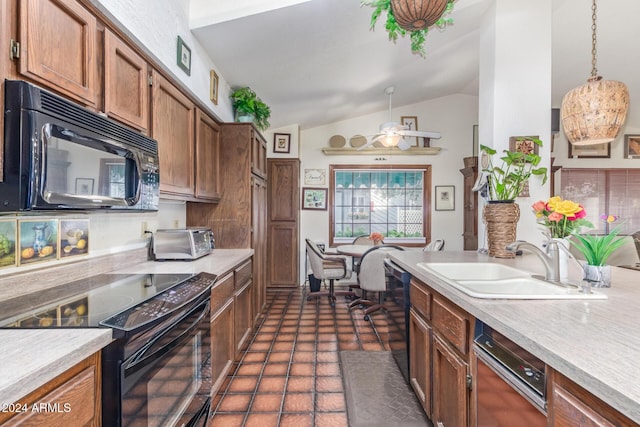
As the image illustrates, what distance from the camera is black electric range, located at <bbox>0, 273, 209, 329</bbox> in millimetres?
941

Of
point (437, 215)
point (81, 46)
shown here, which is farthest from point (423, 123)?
point (81, 46)

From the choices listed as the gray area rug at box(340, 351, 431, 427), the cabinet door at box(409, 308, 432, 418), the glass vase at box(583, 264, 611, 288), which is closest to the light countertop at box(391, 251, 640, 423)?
the glass vase at box(583, 264, 611, 288)

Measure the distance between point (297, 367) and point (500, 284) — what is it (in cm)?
159

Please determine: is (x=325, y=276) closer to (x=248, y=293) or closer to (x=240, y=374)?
(x=248, y=293)

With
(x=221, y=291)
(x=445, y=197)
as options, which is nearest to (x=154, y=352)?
(x=221, y=291)

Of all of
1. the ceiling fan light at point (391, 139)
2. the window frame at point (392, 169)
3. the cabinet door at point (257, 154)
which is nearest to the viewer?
the cabinet door at point (257, 154)

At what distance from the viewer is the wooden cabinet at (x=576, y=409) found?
0.59 meters

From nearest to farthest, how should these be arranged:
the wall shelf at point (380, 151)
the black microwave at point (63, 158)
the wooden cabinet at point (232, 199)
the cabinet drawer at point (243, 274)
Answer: the black microwave at point (63, 158) < the cabinet drawer at point (243, 274) < the wooden cabinet at point (232, 199) < the wall shelf at point (380, 151)

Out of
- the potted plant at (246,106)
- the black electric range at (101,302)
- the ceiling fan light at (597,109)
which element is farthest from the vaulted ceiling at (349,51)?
the black electric range at (101,302)

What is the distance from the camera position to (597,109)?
158 cm

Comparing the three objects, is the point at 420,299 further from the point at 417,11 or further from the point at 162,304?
the point at 417,11

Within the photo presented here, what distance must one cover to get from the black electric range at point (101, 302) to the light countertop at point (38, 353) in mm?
49

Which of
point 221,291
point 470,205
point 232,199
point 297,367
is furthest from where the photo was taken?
point 470,205

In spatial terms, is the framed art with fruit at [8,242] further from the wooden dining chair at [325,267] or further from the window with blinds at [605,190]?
the window with blinds at [605,190]
